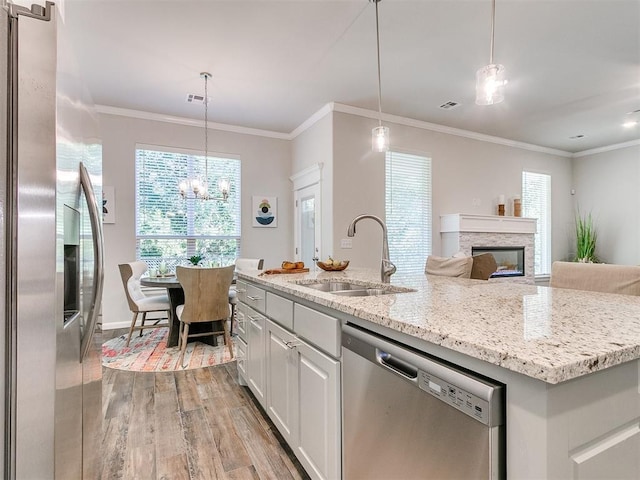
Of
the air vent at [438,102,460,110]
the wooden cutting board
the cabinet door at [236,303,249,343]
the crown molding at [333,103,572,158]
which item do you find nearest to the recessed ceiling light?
the air vent at [438,102,460,110]

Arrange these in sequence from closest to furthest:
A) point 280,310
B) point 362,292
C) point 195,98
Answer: point 280,310 < point 362,292 < point 195,98

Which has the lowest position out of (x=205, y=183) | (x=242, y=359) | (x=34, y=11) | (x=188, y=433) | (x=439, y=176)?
(x=188, y=433)

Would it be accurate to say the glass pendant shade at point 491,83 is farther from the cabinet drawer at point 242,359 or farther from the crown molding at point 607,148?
the crown molding at point 607,148

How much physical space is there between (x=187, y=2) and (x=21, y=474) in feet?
9.74

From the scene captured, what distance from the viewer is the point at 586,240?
21.5 ft

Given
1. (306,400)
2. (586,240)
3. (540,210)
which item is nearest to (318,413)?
(306,400)

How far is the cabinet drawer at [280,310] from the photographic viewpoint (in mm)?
1766

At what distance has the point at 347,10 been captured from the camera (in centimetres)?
272

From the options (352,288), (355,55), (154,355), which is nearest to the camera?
(352,288)

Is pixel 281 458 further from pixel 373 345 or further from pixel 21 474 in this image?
pixel 21 474

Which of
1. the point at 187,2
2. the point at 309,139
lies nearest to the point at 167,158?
the point at 309,139

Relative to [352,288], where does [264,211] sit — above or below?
above

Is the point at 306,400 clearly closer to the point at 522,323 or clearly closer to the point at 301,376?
the point at 301,376

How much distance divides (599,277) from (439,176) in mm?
3921
